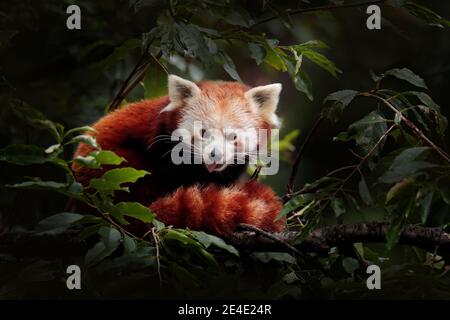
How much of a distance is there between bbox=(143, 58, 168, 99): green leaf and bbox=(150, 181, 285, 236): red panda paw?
89 centimetres

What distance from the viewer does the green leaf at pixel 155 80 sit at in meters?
3.62

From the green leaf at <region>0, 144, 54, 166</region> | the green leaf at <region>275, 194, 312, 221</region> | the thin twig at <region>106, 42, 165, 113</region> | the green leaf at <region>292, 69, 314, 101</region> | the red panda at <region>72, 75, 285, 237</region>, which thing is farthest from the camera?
the thin twig at <region>106, 42, 165, 113</region>

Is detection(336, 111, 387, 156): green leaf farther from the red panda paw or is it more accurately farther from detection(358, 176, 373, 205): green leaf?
the red panda paw

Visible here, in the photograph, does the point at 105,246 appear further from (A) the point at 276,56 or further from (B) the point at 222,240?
(A) the point at 276,56

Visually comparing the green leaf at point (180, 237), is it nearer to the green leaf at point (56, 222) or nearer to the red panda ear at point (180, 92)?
the green leaf at point (56, 222)

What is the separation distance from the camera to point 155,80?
3693mm

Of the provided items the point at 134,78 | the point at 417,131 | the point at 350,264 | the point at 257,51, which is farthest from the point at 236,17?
the point at 134,78

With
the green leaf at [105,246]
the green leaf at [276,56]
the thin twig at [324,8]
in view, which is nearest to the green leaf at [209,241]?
the green leaf at [105,246]

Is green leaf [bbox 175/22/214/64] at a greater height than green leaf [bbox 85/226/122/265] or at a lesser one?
greater

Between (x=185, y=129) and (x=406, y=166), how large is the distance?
5.03ft

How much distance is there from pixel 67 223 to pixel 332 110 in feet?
3.92

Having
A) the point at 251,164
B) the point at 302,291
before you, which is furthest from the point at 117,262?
the point at 251,164

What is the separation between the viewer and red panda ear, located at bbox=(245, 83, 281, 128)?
3.53m

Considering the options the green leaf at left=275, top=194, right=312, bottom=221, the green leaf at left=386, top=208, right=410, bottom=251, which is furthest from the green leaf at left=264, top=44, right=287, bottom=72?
the green leaf at left=386, top=208, right=410, bottom=251
